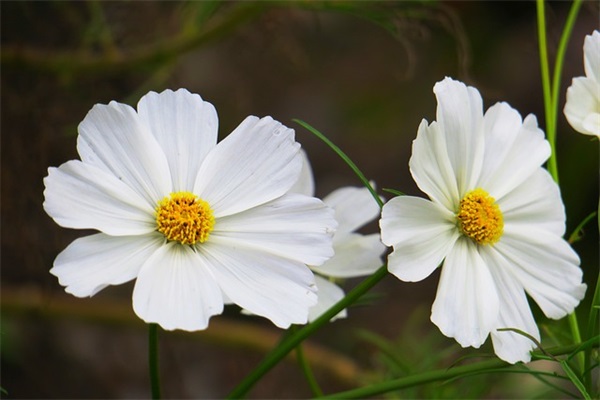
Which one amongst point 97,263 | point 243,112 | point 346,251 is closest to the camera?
point 97,263

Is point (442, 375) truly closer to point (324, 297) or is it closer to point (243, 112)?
point (324, 297)

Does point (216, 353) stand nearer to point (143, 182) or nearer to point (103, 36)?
point (103, 36)

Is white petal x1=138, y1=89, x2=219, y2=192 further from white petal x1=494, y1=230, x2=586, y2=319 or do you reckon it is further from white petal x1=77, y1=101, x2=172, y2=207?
white petal x1=494, y1=230, x2=586, y2=319

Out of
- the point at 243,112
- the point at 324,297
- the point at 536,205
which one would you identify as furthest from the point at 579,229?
the point at 243,112

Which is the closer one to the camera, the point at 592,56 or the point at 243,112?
the point at 592,56

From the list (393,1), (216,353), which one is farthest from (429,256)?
(216,353)

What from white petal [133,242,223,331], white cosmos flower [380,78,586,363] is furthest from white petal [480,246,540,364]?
white petal [133,242,223,331]
